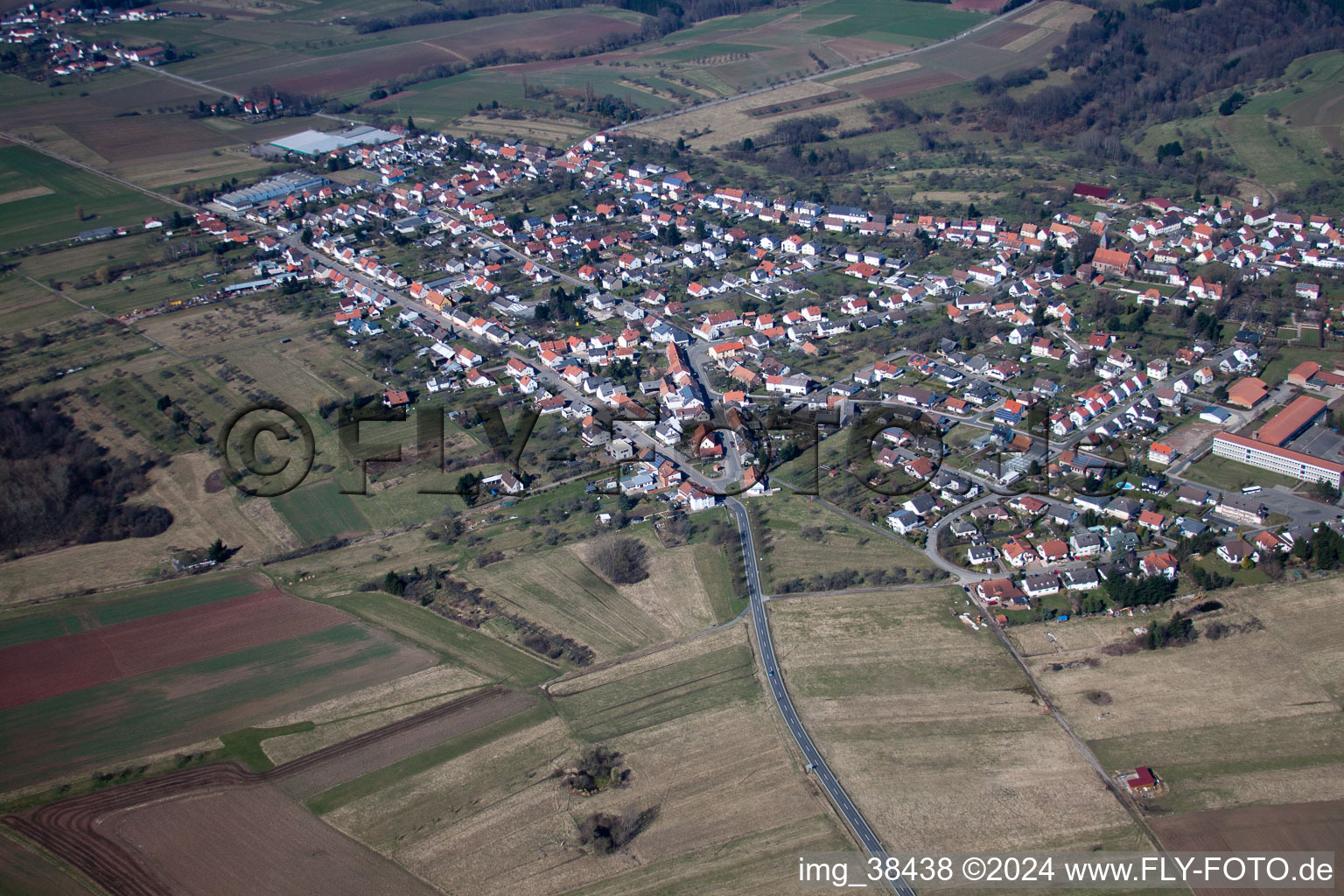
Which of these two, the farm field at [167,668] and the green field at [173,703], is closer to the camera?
the green field at [173,703]

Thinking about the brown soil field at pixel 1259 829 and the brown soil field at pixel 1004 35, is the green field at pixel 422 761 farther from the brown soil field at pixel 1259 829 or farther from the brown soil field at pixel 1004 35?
the brown soil field at pixel 1004 35

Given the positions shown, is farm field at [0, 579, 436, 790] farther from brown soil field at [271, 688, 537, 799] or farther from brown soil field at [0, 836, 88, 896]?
brown soil field at [0, 836, 88, 896]

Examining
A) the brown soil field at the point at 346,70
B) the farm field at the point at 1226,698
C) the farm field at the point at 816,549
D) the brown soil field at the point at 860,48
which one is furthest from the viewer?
the brown soil field at the point at 346,70

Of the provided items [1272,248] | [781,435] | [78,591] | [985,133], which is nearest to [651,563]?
[781,435]

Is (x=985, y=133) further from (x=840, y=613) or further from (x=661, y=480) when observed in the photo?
(x=840, y=613)

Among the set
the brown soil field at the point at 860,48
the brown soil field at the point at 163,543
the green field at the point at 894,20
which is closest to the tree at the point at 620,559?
the brown soil field at the point at 163,543

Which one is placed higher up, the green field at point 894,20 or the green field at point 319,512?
the green field at point 894,20

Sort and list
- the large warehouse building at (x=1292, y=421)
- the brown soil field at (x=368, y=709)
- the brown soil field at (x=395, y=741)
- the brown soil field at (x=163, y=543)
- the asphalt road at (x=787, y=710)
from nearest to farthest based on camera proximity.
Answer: the asphalt road at (x=787, y=710) → the brown soil field at (x=395, y=741) → the brown soil field at (x=368, y=709) → the brown soil field at (x=163, y=543) → the large warehouse building at (x=1292, y=421)
